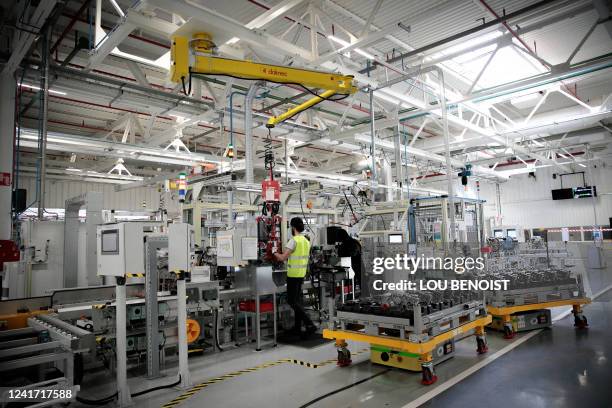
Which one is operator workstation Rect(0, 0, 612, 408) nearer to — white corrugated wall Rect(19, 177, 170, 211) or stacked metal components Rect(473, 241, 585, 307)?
stacked metal components Rect(473, 241, 585, 307)

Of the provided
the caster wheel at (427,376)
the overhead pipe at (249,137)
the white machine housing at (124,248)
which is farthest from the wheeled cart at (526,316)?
the white machine housing at (124,248)

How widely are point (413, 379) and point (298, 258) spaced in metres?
2.33

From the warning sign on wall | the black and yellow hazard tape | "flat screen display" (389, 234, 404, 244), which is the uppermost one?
the warning sign on wall

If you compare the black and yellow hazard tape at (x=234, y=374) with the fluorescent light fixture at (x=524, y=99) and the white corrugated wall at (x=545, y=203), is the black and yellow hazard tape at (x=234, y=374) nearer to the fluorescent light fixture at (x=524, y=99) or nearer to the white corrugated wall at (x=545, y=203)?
the fluorescent light fixture at (x=524, y=99)

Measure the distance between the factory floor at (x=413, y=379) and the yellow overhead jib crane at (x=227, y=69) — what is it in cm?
320

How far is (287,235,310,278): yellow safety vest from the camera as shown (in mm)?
5793

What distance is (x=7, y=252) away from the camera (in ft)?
14.8

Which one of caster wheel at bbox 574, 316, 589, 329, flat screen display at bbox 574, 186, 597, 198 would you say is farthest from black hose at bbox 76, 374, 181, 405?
flat screen display at bbox 574, 186, 597, 198

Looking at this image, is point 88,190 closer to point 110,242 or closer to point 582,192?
point 110,242

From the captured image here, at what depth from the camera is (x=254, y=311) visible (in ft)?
18.6

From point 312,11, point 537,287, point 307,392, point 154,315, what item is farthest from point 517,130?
point 154,315

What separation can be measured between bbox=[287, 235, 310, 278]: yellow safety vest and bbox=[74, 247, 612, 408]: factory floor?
3.50ft

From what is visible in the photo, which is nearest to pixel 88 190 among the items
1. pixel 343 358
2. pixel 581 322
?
pixel 343 358

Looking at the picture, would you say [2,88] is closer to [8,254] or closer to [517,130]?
[8,254]
